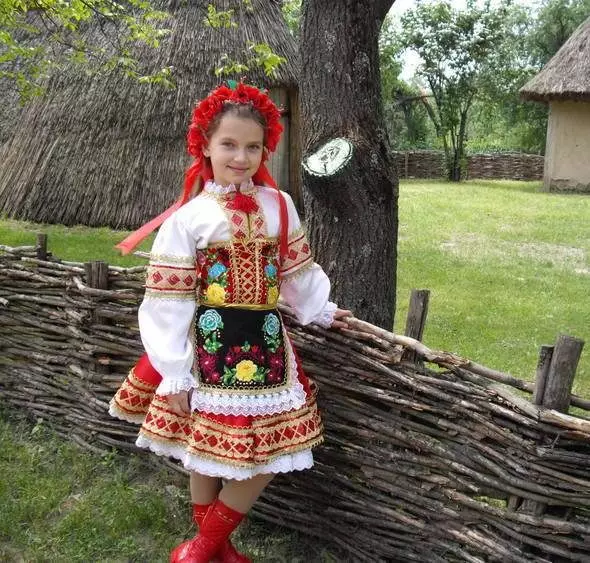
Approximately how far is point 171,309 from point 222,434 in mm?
401

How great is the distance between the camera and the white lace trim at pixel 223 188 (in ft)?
7.57

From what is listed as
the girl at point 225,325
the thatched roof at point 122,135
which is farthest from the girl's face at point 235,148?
the thatched roof at point 122,135

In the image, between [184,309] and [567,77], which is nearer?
[184,309]

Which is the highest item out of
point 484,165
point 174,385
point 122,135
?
point 122,135

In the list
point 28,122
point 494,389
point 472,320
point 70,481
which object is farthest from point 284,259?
point 28,122

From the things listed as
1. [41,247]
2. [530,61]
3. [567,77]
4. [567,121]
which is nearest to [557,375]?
[41,247]

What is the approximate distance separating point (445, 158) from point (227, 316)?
17.7 metres

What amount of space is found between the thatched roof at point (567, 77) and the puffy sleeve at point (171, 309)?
14.5m

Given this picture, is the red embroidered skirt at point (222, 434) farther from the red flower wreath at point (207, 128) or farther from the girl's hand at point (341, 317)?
the red flower wreath at point (207, 128)

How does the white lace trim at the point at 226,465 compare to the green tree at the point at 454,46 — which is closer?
the white lace trim at the point at 226,465

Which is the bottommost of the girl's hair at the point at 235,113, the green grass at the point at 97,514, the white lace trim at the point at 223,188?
the green grass at the point at 97,514

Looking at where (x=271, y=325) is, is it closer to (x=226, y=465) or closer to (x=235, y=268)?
(x=235, y=268)

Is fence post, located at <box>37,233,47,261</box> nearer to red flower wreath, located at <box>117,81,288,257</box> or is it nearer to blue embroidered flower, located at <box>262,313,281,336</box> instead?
red flower wreath, located at <box>117,81,288,257</box>

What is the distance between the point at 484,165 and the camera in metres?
20.3
